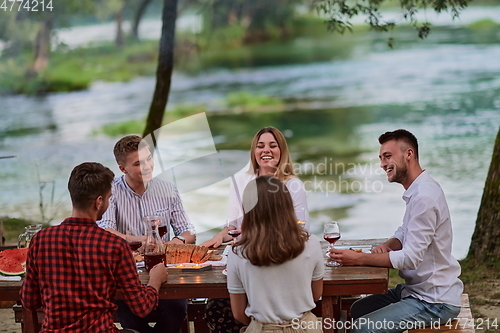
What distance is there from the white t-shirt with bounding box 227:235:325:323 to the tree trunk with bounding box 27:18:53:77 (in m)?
8.99

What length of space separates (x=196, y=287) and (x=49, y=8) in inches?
331

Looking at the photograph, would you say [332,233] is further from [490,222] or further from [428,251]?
[490,222]

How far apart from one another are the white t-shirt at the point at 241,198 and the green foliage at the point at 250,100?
8.39 metres

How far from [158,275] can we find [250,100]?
9.66m

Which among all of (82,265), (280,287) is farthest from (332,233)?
(82,265)

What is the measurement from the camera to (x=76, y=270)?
239cm

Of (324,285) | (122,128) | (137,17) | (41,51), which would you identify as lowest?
(324,285)

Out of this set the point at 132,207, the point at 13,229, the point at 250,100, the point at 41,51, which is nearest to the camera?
the point at 132,207

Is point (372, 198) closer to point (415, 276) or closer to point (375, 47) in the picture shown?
point (375, 47)

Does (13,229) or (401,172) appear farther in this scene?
(13,229)

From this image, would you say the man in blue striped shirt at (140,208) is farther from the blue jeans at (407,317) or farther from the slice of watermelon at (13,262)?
the blue jeans at (407,317)

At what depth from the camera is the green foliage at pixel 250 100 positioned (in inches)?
480

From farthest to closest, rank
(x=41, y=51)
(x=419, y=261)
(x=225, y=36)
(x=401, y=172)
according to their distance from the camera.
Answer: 1. (x=225, y=36)
2. (x=41, y=51)
3. (x=401, y=172)
4. (x=419, y=261)

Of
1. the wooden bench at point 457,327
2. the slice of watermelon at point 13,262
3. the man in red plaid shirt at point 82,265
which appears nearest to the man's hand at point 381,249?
the wooden bench at point 457,327
